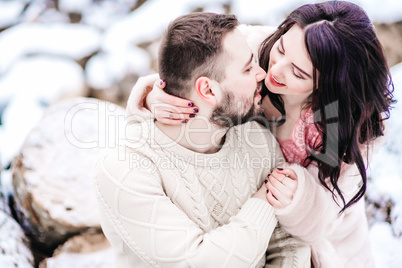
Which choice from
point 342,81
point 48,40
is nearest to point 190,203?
point 342,81

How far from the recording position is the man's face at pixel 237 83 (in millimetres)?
1177

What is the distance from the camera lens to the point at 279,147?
56.2 inches

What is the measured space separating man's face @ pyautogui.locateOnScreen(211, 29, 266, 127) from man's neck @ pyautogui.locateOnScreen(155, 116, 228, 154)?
3 centimetres

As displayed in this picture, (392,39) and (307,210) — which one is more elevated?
(392,39)

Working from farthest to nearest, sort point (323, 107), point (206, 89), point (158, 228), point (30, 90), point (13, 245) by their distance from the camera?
point (30, 90), point (13, 245), point (323, 107), point (206, 89), point (158, 228)

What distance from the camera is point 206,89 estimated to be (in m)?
1.17

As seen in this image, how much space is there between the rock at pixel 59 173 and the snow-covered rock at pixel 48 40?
0.79 m

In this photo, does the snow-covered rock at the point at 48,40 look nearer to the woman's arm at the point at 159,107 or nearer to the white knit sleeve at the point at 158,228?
the woman's arm at the point at 159,107

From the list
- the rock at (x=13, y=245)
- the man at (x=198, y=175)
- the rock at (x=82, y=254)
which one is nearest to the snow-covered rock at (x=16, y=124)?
the rock at (x=13, y=245)

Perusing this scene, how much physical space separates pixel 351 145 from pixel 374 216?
0.90 metres

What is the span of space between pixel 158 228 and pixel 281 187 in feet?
1.38

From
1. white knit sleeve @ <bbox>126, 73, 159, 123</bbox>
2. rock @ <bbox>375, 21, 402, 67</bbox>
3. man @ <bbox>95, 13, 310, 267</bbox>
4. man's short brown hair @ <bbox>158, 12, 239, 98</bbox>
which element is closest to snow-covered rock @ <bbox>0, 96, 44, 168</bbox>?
white knit sleeve @ <bbox>126, 73, 159, 123</bbox>

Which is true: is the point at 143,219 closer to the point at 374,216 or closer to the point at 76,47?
the point at 374,216

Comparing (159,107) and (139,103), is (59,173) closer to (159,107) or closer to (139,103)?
(139,103)
